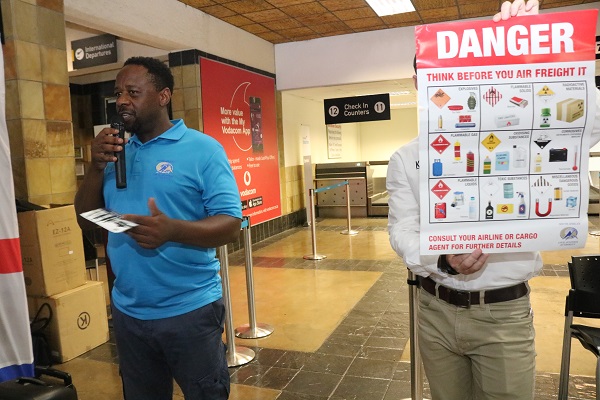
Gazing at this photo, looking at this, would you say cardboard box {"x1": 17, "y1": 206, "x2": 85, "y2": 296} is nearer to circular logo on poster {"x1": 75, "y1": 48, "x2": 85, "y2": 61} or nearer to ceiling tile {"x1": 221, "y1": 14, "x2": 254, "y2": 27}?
circular logo on poster {"x1": 75, "y1": 48, "x2": 85, "y2": 61}

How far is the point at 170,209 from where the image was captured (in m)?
1.56

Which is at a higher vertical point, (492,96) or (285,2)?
(285,2)

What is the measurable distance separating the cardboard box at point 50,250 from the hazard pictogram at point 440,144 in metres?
3.00

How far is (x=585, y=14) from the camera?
3.68 feet

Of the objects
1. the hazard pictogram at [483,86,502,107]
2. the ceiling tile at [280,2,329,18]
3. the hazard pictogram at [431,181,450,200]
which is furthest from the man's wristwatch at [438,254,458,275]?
the ceiling tile at [280,2,329,18]

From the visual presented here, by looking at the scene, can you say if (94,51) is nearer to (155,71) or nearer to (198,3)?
(198,3)

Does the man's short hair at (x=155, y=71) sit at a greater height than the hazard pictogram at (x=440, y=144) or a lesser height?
greater

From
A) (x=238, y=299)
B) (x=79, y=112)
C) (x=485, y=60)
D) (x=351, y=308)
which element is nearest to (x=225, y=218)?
(x=485, y=60)

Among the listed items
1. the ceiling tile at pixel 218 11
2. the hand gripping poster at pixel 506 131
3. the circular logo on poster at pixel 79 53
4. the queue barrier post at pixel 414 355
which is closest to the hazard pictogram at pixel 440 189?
the hand gripping poster at pixel 506 131

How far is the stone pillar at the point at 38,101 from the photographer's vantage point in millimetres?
3529

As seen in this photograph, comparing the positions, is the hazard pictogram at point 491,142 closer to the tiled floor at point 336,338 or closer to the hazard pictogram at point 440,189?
the hazard pictogram at point 440,189

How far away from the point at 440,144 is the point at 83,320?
3260mm

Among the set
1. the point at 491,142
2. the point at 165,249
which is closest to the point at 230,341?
the point at 165,249

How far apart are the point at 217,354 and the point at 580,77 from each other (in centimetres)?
133
